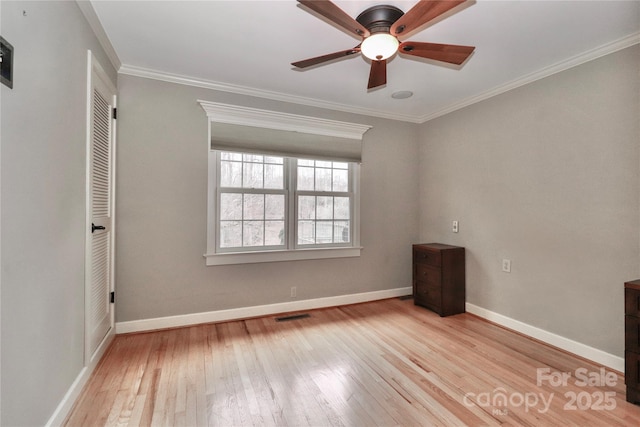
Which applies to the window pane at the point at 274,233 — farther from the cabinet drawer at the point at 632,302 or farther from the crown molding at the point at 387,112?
the cabinet drawer at the point at 632,302

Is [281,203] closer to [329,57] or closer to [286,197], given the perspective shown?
[286,197]

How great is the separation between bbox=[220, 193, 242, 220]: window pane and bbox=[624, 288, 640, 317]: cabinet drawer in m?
3.23

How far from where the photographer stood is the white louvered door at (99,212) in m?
2.00

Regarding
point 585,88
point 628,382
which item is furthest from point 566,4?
point 628,382

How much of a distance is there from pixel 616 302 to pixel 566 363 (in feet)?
2.00

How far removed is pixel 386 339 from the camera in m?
2.70

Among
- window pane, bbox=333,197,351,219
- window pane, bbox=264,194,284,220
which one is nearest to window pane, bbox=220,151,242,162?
window pane, bbox=264,194,284,220

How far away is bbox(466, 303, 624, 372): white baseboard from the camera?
223cm

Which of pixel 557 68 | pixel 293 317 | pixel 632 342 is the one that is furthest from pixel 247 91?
pixel 632 342

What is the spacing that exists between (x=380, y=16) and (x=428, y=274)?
2.73 meters

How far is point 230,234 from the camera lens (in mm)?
3152

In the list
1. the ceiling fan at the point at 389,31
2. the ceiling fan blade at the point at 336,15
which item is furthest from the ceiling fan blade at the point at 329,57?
the ceiling fan blade at the point at 336,15

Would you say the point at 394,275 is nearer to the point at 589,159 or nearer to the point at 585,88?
the point at 589,159

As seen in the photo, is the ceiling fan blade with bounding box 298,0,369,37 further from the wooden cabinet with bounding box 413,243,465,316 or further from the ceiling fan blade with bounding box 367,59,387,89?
the wooden cabinet with bounding box 413,243,465,316
